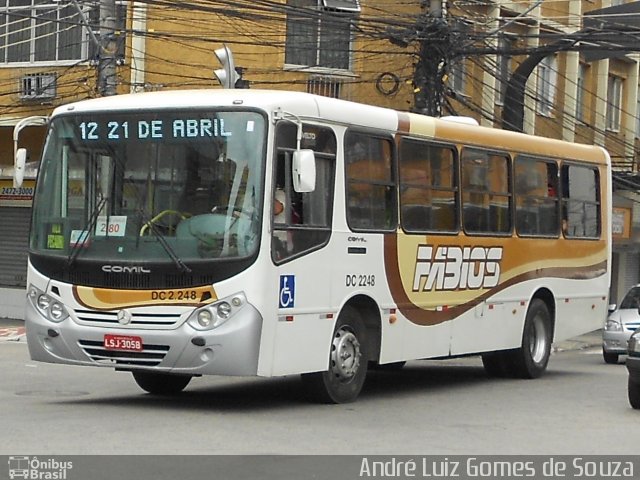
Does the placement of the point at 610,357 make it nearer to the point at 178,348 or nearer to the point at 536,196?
the point at 536,196

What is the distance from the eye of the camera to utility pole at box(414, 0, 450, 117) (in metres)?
24.3

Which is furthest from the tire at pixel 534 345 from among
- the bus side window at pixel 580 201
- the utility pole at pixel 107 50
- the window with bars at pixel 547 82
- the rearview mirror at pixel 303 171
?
the window with bars at pixel 547 82

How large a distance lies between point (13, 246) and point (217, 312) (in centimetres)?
1959

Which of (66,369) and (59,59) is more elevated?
(59,59)

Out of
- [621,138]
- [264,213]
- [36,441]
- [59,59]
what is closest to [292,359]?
[264,213]

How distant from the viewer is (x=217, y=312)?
39.4ft

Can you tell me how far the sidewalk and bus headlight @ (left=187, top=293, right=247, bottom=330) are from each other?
508 inches

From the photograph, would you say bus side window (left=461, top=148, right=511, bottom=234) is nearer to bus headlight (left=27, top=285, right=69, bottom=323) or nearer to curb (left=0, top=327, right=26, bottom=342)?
bus headlight (left=27, top=285, right=69, bottom=323)

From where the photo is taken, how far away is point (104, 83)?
2189 cm

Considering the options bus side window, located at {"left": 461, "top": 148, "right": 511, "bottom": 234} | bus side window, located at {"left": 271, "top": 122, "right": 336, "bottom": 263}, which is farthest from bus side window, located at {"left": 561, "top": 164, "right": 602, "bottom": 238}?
bus side window, located at {"left": 271, "top": 122, "right": 336, "bottom": 263}

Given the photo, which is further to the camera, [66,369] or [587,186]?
[587,186]

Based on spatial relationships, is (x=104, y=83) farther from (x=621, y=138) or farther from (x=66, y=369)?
(x=621, y=138)
